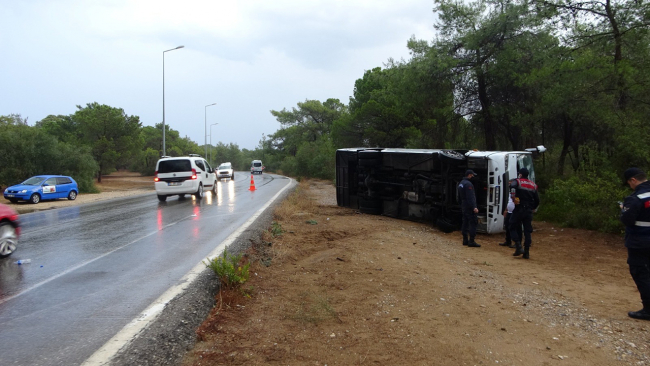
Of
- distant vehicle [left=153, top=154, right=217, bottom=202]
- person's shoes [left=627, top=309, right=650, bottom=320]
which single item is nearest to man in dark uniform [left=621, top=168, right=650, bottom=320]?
person's shoes [left=627, top=309, right=650, bottom=320]

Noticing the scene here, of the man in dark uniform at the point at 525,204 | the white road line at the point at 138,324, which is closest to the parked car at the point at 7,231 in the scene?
the white road line at the point at 138,324

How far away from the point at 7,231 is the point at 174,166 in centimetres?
1130

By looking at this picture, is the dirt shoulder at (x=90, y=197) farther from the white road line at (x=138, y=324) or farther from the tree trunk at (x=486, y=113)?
the tree trunk at (x=486, y=113)

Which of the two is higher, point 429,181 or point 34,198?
point 429,181

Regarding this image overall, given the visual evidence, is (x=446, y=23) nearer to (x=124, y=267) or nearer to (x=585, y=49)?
(x=585, y=49)

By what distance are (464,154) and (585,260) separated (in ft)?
11.9

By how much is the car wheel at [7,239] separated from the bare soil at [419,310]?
4.37 meters

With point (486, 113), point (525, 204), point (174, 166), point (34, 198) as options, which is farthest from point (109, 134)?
point (525, 204)

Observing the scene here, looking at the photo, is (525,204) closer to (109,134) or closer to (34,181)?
(34,181)

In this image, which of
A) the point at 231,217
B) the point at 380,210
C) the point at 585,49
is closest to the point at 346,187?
the point at 380,210

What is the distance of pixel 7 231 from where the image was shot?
7.72 m

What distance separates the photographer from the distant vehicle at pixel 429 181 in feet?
34.1

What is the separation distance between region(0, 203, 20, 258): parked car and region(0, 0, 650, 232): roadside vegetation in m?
Answer: 13.1

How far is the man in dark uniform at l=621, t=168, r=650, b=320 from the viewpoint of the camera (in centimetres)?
487
